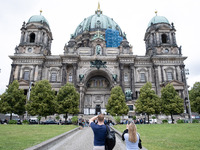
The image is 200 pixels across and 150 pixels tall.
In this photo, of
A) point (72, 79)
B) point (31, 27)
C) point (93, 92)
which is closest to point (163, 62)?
point (93, 92)

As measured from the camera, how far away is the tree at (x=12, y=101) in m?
32.2

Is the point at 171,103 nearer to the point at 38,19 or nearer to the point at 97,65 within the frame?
the point at 97,65

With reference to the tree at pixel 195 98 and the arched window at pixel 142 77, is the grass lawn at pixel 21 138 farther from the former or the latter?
the arched window at pixel 142 77

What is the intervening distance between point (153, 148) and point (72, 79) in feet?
123

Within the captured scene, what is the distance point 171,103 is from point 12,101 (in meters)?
31.7

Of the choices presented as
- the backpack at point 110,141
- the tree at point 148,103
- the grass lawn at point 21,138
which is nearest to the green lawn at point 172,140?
the backpack at point 110,141

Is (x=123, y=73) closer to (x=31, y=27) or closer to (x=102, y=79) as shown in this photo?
(x=102, y=79)

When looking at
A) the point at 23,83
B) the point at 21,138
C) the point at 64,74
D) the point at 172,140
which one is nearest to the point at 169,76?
the point at 64,74

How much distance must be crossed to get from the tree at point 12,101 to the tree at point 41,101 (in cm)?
275

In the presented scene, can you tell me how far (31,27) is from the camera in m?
48.9

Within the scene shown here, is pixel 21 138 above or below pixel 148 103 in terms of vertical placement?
below

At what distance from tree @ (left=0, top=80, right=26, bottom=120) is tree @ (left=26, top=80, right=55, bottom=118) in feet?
9.01

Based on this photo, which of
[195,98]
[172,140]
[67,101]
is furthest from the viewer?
[195,98]

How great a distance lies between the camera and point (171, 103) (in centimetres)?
3353
